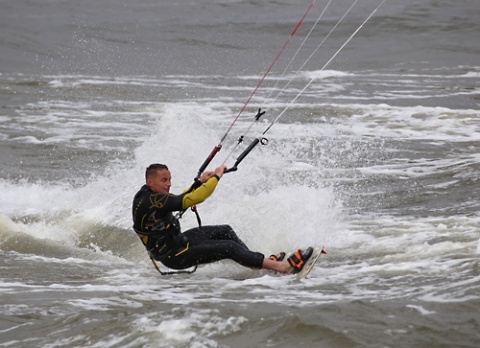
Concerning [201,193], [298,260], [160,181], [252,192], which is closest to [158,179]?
[160,181]

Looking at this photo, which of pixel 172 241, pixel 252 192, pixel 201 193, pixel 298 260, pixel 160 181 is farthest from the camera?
pixel 252 192

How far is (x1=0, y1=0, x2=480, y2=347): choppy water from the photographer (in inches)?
231

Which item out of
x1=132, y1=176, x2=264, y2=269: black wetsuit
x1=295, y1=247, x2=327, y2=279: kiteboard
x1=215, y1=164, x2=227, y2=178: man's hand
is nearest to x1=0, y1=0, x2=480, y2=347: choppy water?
x1=295, y1=247, x2=327, y2=279: kiteboard

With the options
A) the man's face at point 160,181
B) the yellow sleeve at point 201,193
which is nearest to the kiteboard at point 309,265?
the yellow sleeve at point 201,193

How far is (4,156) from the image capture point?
14078mm

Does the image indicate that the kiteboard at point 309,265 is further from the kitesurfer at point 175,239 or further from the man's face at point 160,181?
the man's face at point 160,181

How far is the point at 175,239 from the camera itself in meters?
7.58

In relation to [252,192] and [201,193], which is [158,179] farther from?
[252,192]

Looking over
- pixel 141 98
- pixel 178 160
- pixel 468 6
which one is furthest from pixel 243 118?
pixel 468 6

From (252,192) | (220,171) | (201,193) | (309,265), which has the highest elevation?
(252,192)

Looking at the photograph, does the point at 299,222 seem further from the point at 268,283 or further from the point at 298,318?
the point at 298,318

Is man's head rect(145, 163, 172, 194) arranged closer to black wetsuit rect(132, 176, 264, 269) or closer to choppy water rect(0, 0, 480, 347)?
black wetsuit rect(132, 176, 264, 269)

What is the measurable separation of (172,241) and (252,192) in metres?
3.17

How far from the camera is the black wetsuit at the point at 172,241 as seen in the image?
7371 millimetres
